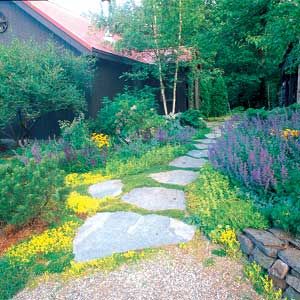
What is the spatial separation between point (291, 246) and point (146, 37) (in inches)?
312

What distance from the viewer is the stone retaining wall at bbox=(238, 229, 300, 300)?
2.38 m

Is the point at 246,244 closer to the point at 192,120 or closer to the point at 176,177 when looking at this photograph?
the point at 176,177

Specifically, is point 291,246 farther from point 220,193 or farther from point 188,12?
point 188,12

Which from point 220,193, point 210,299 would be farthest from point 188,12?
point 210,299

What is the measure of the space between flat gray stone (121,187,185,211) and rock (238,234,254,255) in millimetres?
903

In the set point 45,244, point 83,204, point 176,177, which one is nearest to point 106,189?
point 83,204

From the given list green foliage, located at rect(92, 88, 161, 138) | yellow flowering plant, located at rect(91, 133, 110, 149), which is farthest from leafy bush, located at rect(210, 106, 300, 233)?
yellow flowering plant, located at rect(91, 133, 110, 149)

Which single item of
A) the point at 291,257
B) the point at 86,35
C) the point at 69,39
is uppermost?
the point at 86,35

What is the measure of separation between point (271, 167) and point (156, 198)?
135cm

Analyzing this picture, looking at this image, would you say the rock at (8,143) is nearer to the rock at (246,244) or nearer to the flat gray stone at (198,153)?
the flat gray stone at (198,153)

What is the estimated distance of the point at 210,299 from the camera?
2.37 m

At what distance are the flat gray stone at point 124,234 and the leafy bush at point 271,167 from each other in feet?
2.59

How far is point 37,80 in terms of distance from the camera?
290 inches

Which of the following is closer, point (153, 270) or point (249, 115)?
point (153, 270)
